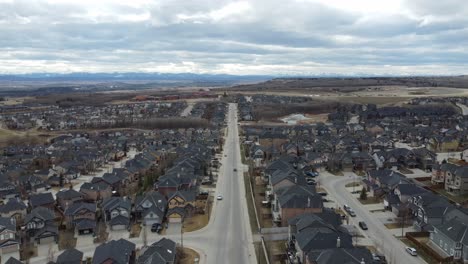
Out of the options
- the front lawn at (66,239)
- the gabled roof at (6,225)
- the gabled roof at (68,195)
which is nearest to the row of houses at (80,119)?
the gabled roof at (68,195)

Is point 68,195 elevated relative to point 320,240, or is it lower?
lower

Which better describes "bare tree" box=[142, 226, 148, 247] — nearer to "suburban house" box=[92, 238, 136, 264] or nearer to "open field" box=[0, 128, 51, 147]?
"suburban house" box=[92, 238, 136, 264]

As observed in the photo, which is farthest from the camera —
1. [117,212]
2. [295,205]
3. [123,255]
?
[117,212]

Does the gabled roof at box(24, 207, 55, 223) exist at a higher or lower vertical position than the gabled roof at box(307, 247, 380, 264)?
lower

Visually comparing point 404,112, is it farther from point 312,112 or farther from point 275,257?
point 275,257

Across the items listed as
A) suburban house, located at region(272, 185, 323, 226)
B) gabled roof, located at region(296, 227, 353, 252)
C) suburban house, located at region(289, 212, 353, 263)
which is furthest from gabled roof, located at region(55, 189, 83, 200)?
gabled roof, located at region(296, 227, 353, 252)

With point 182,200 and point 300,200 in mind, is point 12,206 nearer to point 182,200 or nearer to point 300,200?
point 182,200

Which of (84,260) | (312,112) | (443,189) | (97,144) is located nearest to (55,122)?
(97,144)

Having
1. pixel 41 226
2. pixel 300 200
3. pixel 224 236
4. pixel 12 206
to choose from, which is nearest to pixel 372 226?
pixel 300 200
